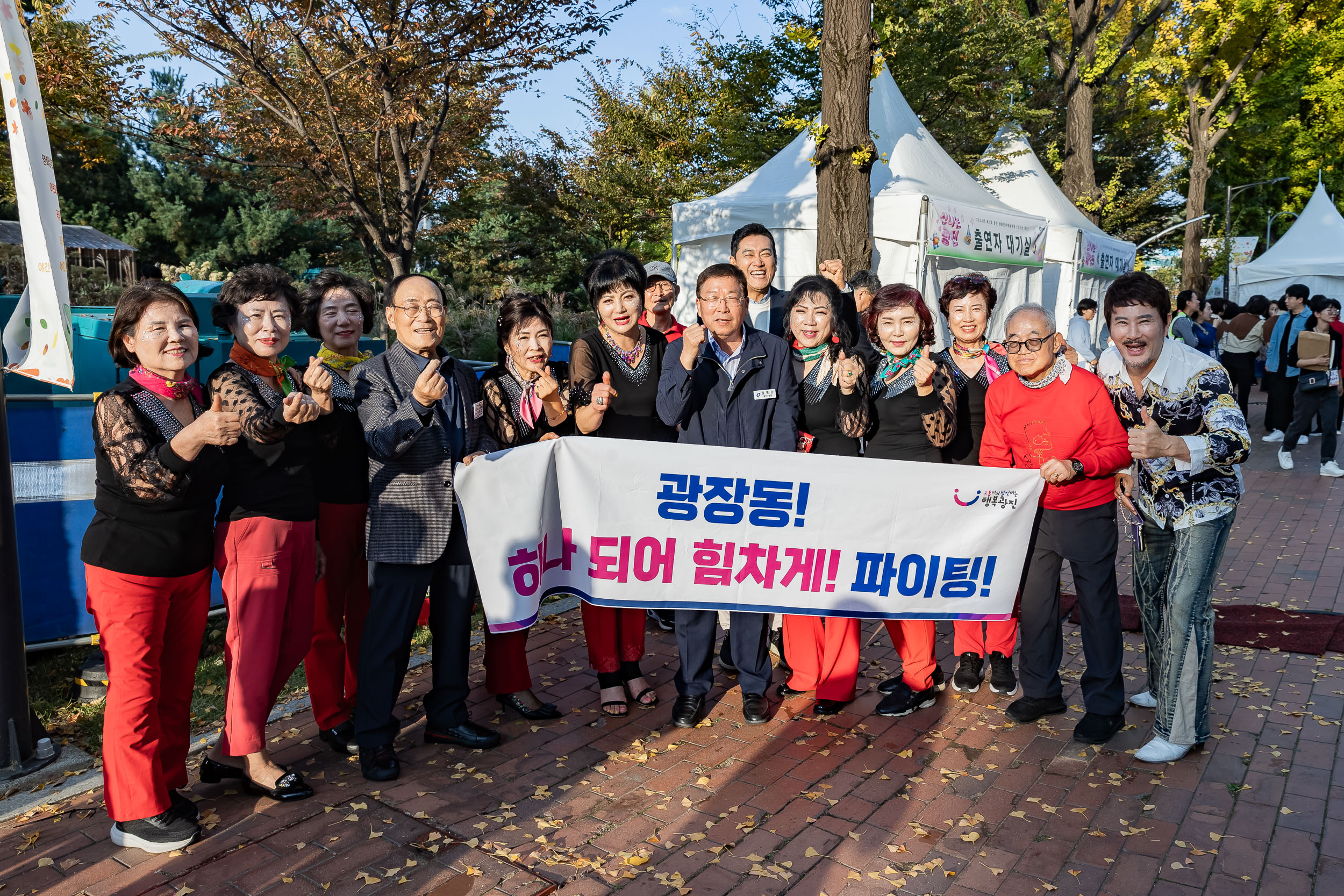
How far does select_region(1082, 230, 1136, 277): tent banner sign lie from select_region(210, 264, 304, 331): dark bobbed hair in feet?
51.6

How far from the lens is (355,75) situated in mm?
9039

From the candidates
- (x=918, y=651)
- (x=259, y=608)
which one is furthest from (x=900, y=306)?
(x=259, y=608)

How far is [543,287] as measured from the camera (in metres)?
26.4

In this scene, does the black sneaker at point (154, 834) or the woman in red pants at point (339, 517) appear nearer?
the black sneaker at point (154, 834)

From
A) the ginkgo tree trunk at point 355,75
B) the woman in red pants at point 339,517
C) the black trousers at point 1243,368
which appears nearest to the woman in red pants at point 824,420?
the woman in red pants at point 339,517

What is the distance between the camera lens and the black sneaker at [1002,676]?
462cm

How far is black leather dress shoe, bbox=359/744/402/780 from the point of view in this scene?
3816 mm

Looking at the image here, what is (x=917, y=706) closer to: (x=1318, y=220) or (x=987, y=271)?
(x=987, y=271)

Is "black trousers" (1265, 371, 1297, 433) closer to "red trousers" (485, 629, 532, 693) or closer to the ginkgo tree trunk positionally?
the ginkgo tree trunk

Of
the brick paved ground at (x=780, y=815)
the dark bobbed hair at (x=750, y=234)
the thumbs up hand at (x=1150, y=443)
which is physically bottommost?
the brick paved ground at (x=780, y=815)

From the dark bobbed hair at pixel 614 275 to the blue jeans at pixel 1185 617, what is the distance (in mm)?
2507

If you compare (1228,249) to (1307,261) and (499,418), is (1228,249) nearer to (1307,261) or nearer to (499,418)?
(1307,261)

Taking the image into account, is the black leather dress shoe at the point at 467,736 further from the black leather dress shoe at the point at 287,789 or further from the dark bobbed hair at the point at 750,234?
the dark bobbed hair at the point at 750,234

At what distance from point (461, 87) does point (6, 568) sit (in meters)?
7.30
